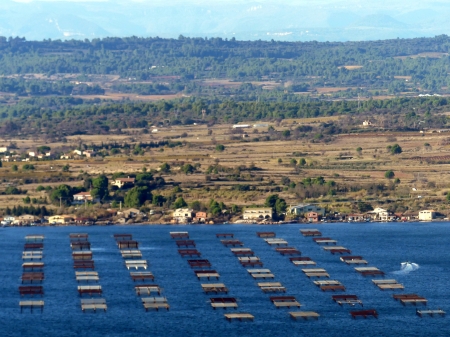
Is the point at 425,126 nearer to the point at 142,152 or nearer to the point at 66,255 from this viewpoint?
the point at 142,152

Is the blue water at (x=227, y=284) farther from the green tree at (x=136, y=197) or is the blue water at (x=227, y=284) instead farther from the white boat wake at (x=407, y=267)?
the green tree at (x=136, y=197)

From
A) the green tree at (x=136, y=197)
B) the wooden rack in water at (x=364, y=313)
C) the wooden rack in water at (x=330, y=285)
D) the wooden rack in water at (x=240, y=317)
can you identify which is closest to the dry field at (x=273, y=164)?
the green tree at (x=136, y=197)

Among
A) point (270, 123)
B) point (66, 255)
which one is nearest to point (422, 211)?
point (66, 255)

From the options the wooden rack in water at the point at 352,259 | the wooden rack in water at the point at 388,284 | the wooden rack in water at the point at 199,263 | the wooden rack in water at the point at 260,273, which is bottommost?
the wooden rack in water at the point at 352,259

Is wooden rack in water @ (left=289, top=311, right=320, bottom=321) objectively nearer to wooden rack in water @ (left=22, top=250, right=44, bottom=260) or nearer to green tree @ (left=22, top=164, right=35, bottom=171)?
wooden rack in water @ (left=22, top=250, right=44, bottom=260)

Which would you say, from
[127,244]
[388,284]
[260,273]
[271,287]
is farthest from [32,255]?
[388,284]

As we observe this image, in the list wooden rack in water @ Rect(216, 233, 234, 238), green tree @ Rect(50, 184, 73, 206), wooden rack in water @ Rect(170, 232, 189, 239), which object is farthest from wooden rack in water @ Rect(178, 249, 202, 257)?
green tree @ Rect(50, 184, 73, 206)
